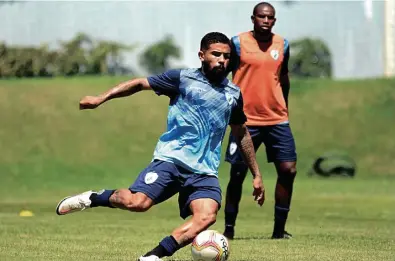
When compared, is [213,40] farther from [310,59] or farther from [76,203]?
[310,59]

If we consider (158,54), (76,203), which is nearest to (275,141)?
(76,203)

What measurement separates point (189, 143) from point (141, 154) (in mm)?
24116

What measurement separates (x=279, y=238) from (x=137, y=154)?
20861 millimetres

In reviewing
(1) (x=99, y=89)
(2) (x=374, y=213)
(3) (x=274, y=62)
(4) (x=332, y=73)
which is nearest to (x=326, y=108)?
(4) (x=332, y=73)

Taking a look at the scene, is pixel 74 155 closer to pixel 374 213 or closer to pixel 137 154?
pixel 137 154

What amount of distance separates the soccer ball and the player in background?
3886 millimetres

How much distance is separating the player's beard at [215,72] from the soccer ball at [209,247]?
147 centimetres

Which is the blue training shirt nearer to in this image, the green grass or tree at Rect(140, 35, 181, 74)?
the green grass

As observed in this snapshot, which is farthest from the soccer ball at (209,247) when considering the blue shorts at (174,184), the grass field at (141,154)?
the grass field at (141,154)

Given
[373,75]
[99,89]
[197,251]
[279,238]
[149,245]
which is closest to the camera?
[197,251]

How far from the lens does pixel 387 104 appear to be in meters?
37.2

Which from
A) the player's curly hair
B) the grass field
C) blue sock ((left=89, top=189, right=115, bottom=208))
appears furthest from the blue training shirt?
the grass field

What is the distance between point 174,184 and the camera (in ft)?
31.8

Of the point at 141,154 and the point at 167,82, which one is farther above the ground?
the point at 167,82
